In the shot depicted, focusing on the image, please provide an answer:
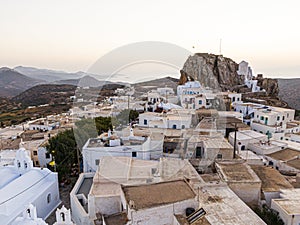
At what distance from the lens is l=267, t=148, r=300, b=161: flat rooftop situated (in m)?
15.1

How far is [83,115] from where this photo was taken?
21.9 meters

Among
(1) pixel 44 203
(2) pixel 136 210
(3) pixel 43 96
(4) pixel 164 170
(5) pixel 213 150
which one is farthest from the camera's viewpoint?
(3) pixel 43 96

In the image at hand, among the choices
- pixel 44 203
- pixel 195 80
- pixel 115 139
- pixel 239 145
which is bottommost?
pixel 44 203

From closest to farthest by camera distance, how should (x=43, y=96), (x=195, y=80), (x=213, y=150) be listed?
(x=213, y=150)
(x=195, y=80)
(x=43, y=96)

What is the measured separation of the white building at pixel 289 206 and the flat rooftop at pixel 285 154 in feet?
20.7

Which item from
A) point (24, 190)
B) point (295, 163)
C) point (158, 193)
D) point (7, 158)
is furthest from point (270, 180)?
point (7, 158)

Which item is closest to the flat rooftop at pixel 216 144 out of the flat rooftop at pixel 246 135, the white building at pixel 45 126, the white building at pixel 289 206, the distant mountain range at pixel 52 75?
the flat rooftop at pixel 246 135

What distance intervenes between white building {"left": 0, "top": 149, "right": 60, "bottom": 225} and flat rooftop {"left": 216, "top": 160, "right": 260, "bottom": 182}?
8.46 meters

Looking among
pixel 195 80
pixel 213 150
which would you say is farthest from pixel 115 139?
pixel 195 80

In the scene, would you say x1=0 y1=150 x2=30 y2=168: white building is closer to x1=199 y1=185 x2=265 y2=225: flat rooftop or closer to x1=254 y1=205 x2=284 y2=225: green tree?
x1=199 y1=185 x2=265 y2=225: flat rooftop

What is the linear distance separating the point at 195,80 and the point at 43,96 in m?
57.3

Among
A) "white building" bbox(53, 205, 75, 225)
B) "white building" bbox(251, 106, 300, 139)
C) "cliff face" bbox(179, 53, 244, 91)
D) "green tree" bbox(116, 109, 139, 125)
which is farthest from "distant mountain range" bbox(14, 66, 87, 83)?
"cliff face" bbox(179, 53, 244, 91)

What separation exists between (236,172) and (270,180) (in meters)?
1.67

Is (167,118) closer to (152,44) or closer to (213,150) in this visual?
(213,150)
